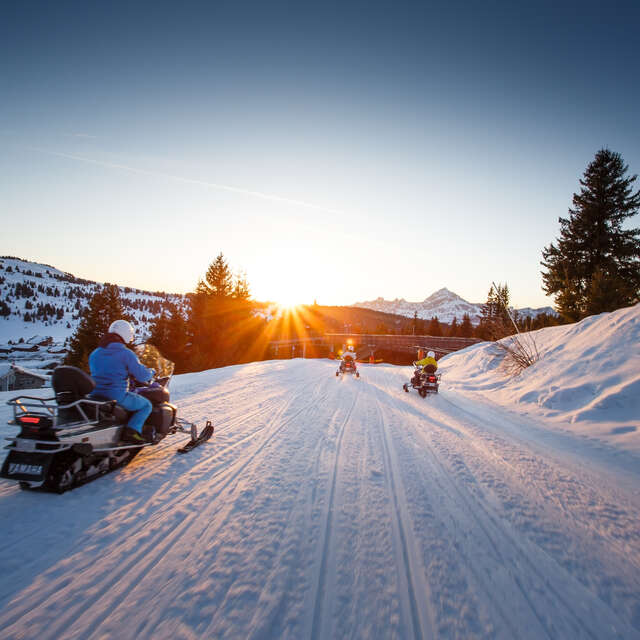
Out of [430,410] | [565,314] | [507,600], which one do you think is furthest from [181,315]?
[565,314]

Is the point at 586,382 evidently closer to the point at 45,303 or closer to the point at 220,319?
the point at 220,319

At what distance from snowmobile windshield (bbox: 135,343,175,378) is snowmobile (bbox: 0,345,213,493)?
0.62 meters

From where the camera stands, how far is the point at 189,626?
1.82 m

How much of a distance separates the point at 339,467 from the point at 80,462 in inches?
126

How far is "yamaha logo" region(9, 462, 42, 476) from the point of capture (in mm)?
3029

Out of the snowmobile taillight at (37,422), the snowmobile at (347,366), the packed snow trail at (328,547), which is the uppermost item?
the snowmobile taillight at (37,422)

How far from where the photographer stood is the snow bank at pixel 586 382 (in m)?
5.71

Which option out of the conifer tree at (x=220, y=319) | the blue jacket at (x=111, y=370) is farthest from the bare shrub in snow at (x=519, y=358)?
the conifer tree at (x=220, y=319)

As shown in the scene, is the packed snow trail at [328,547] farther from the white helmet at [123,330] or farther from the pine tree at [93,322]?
the pine tree at [93,322]

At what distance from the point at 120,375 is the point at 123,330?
2.13 ft

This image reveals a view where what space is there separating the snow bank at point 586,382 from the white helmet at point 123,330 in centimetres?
818

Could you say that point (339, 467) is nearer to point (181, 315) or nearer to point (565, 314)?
point (565, 314)

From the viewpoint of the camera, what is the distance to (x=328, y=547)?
256cm

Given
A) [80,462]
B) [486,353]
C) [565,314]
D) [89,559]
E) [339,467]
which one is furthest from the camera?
[565,314]
